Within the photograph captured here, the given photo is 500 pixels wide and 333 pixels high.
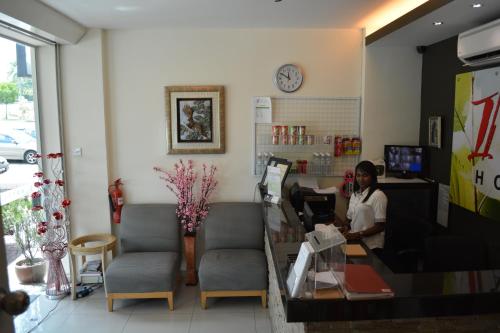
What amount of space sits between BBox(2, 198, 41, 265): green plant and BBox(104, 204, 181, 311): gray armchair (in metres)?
0.89

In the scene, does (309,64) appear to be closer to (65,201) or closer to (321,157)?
(321,157)

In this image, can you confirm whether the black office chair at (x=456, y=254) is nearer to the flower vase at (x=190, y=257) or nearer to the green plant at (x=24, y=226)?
the flower vase at (x=190, y=257)

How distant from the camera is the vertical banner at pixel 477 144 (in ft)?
9.41

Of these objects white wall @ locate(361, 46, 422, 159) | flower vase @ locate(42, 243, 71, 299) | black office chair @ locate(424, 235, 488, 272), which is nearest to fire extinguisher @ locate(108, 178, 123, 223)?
flower vase @ locate(42, 243, 71, 299)

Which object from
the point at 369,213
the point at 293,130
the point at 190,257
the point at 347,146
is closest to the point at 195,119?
the point at 293,130

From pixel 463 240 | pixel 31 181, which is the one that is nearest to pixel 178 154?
pixel 31 181

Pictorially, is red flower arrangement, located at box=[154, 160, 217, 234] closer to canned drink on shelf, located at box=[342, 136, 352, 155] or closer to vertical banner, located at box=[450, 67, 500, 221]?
canned drink on shelf, located at box=[342, 136, 352, 155]

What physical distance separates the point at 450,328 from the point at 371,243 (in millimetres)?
1088

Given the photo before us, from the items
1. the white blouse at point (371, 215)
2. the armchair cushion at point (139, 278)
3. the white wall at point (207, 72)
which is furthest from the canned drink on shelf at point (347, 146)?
the armchair cushion at point (139, 278)

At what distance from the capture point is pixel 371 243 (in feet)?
9.09

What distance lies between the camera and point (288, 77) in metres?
4.01

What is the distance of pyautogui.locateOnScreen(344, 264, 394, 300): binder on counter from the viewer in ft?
5.27

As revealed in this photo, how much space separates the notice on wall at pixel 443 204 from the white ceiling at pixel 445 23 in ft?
4.65

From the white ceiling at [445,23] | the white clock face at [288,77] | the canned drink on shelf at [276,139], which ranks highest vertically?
the white ceiling at [445,23]
